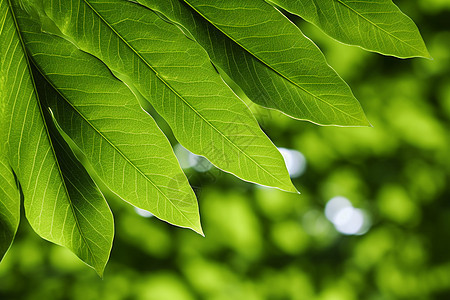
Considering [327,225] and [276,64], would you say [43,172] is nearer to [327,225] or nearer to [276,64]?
[276,64]

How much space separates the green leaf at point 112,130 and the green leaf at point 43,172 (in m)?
0.02

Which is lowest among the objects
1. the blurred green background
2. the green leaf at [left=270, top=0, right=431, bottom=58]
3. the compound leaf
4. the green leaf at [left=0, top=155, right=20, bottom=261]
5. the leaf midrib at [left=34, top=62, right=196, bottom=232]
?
the blurred green background

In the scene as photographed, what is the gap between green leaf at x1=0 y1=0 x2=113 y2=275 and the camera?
1.74ft

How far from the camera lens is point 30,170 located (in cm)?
56

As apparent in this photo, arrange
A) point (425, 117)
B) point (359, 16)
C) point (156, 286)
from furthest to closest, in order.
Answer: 1. point (425, 117)
2. point (156, 286)
3. point (359, 16)

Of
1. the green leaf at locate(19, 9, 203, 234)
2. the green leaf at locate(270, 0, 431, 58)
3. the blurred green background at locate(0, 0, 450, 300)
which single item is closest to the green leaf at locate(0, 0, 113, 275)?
the green leaf at locate(19, 9, 203, 234)

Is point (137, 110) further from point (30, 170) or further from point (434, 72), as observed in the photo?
point (434, 72)

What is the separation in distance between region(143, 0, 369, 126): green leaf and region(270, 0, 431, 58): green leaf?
3 cm

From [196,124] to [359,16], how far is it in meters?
0.22

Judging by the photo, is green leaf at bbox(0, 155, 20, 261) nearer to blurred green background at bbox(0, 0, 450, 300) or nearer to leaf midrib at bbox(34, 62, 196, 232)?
leaf midrib at bbox(34, 62, 196, 232)

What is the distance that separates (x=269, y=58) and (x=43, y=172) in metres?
0.31

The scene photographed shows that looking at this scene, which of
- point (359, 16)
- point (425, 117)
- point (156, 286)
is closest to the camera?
point (359, 16)

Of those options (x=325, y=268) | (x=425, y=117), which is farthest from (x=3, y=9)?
(x=425, y=117)

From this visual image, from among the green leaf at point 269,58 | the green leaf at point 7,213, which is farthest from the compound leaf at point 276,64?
the green leaf at point 7,213
